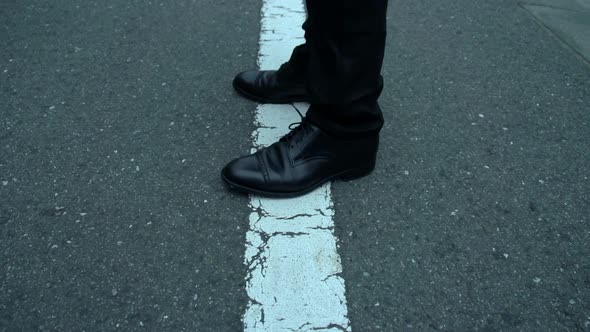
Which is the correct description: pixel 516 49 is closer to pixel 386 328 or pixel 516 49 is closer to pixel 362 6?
pixel 362 6

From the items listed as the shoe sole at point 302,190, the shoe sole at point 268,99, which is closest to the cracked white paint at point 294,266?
the shoe sole at point 302,190

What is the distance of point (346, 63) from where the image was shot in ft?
4.44

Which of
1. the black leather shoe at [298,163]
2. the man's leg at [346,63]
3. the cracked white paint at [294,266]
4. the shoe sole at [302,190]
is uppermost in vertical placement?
the man's leg at [346,63]

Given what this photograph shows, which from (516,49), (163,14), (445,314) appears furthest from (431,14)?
(445,314)

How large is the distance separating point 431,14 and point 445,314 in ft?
7.09

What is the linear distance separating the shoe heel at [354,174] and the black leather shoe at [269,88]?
0.54 metres

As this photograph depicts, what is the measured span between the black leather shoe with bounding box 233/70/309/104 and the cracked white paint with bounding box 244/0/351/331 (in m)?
0.26

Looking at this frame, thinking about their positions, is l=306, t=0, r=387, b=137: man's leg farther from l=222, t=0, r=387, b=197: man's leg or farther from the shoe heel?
the shoe heel

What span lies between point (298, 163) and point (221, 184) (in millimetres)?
314

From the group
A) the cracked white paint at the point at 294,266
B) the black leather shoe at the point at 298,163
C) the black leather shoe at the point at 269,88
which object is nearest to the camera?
the cracked white paint at the point at 294,266

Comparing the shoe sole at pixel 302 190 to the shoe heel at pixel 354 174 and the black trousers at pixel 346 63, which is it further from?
the black trousers at pixel 346 63

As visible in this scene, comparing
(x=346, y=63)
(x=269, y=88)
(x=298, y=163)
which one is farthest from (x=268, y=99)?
(x=346, y=63)

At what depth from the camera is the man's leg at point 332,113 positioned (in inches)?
51.4

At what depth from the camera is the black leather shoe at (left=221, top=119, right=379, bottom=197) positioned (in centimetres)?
156
